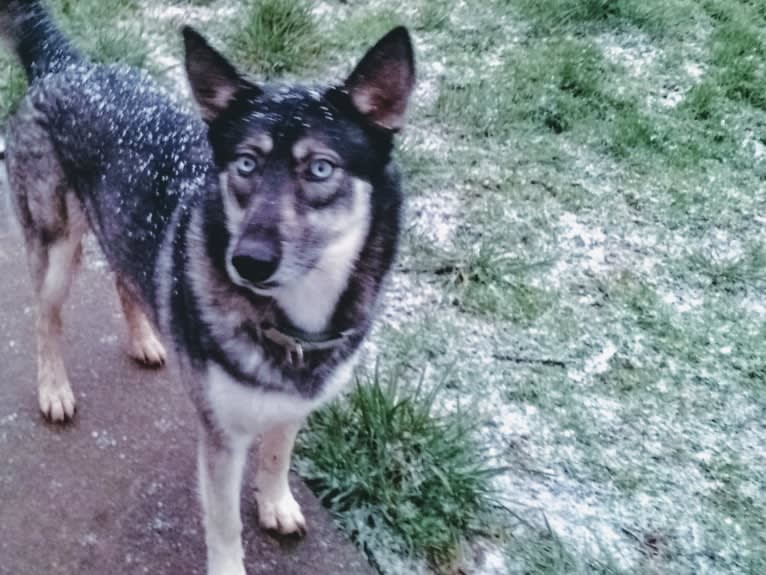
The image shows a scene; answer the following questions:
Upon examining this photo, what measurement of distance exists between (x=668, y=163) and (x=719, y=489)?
1900 mm

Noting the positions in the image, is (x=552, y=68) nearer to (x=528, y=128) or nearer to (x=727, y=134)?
(x=528, y=128)

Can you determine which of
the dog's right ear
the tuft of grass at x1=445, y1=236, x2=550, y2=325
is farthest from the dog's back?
the tuft of grass at x1=445, y1=236, x2=550, y2=325

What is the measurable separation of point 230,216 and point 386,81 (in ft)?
1.52

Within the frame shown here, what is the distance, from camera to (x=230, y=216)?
2010 millimetres

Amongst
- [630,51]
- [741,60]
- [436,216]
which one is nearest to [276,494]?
[436,216]

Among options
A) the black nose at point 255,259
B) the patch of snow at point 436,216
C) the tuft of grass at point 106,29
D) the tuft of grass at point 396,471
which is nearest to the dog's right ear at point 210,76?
the black nose at point 255,259

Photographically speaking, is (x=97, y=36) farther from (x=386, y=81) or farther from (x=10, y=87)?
(x=386, y=81)

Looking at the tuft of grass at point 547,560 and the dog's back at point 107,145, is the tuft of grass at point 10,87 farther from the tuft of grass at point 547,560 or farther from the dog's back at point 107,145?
the tuft of grass at point 547,560

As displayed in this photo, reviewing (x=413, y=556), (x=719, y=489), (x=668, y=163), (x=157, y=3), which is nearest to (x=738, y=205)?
(x=668, y=163)

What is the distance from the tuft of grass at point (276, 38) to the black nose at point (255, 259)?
2813mm

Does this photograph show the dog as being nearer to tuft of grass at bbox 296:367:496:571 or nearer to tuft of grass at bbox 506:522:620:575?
tuft of grass at bbox 296:367:496:571

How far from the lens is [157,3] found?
192 inches

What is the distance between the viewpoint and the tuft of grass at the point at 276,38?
14.7 ft

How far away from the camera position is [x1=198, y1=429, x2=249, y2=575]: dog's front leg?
2160 millimetres
